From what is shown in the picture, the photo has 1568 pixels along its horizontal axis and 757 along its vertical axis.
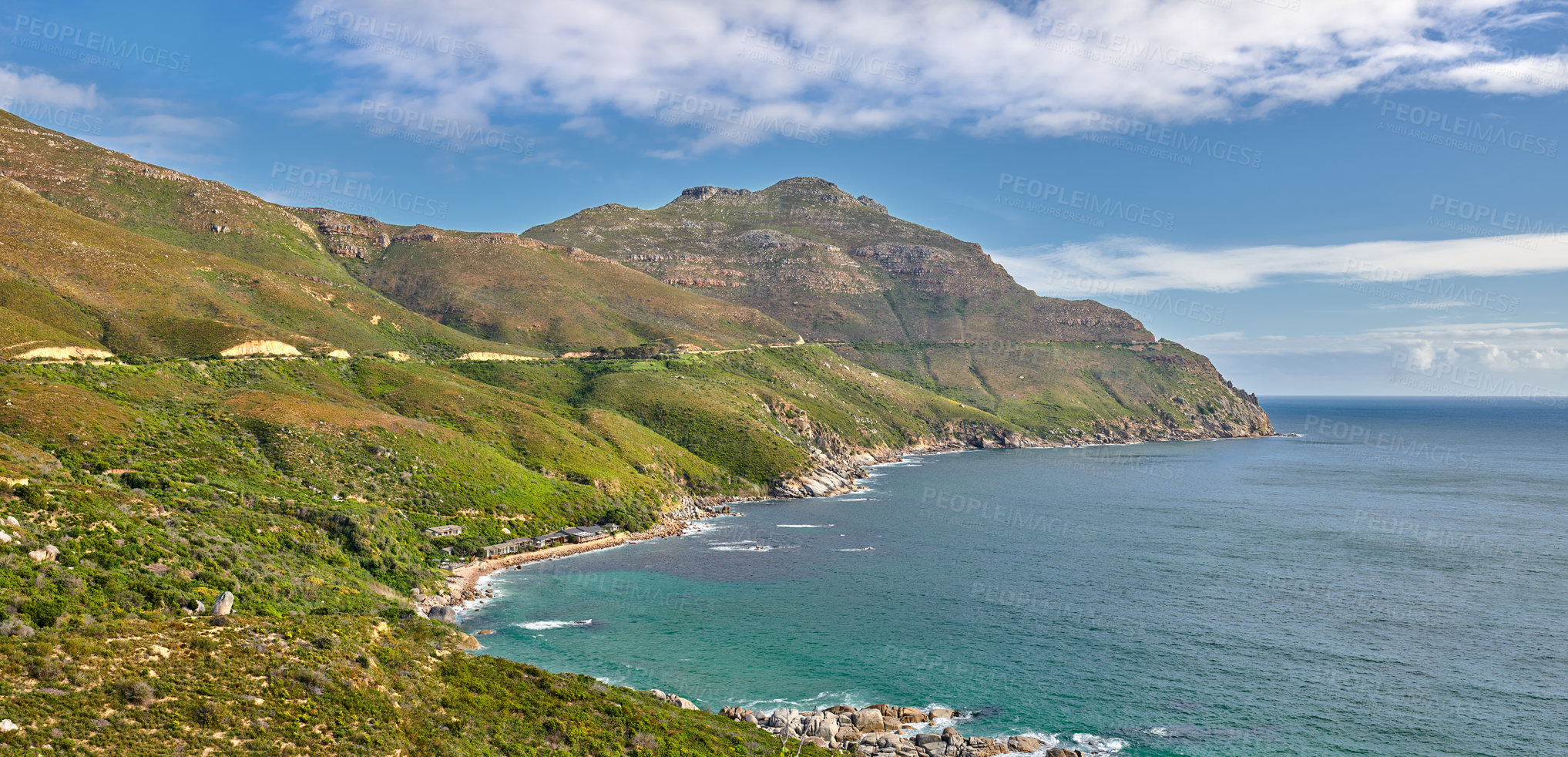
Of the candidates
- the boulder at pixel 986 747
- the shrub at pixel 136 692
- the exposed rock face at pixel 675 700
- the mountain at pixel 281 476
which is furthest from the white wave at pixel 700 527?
the shrub at pixel 136 692

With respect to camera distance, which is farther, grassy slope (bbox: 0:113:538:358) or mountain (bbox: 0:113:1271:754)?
grassy slope (bbox: 0:113:538:358)

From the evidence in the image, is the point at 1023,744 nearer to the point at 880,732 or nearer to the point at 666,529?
the point at 880,732

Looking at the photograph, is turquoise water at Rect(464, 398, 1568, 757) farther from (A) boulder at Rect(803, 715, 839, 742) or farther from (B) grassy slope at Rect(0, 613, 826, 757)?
(B) grassy slope at Rect(0, 613, 826, 757)

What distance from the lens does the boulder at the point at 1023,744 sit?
45.3 metres

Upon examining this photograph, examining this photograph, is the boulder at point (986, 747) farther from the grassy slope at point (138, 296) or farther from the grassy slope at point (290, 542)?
the grassy slope at point (138, 296)

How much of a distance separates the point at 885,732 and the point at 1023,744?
8096 mm

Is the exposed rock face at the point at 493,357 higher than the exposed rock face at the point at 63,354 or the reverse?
higher

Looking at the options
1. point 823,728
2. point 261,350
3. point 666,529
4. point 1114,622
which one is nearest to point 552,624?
point 823,728

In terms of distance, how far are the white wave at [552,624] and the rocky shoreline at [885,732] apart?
20.5 m

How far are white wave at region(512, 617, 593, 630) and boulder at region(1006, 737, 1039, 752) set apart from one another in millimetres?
37889

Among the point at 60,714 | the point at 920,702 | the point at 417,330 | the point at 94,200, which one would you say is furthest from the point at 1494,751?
the point at 94,200

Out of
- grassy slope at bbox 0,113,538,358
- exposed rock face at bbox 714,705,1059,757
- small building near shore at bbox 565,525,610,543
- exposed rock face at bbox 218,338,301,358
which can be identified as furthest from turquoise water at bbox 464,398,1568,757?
grassy slope at bbox 0,113,538,358

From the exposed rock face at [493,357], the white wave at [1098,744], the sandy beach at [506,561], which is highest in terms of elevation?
the exposed rock face at [493,357]

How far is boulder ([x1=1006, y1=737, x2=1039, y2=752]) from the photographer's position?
149 ft
